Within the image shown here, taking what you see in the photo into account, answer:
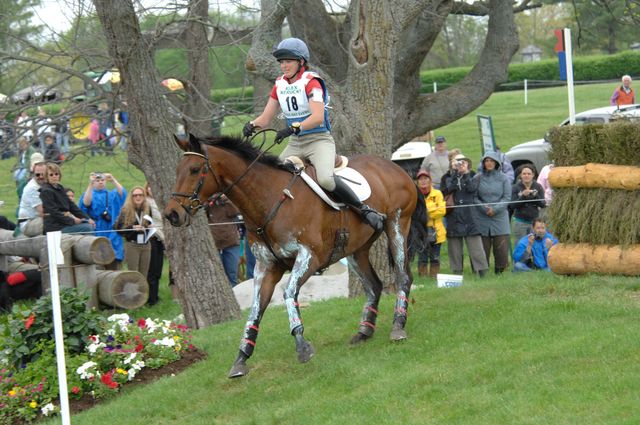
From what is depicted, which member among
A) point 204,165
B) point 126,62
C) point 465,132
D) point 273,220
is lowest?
point 465,132

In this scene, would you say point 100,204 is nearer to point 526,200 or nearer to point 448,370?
point 526,200

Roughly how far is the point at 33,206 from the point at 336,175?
853 centimetres

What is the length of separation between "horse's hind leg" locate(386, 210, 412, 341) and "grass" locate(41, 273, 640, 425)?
11.6 inches

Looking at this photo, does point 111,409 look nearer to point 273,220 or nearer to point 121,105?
point 273,220

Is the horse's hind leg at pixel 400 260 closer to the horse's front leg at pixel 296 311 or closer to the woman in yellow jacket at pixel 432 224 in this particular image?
the horse's front leg at pixel 296 311

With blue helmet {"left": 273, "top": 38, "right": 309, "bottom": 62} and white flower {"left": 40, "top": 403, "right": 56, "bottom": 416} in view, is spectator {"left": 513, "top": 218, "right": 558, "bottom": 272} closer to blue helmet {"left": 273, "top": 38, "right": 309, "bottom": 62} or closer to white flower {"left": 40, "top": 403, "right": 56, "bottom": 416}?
blue helmet {"left": 273, "top": 38, "right": 309, "bottom": 62}

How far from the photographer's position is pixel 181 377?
10000 millimetres

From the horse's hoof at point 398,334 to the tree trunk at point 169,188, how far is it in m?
3.67

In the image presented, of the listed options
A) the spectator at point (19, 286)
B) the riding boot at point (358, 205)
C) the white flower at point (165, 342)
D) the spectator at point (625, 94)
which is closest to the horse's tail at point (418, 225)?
the riding boot at point (358, 205)

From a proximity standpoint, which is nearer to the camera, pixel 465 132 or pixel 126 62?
pixel 126 62

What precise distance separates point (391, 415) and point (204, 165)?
9.40 ft

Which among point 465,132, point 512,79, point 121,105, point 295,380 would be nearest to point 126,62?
point 121,105

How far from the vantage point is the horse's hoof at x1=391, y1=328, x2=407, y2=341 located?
985 cm

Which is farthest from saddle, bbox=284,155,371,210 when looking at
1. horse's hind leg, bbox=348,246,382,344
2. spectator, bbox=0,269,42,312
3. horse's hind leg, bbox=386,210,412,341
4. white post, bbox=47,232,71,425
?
spectator, bbox=0,269,42,312
